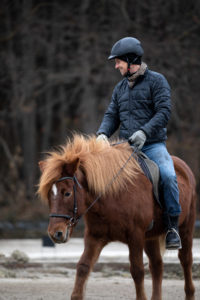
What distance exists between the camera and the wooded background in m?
16.5

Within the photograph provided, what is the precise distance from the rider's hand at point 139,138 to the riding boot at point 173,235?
0.84 m

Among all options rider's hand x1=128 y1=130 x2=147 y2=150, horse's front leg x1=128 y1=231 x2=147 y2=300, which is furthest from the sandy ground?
rider's hand x1=128 y1=130 x2=147 y2=150

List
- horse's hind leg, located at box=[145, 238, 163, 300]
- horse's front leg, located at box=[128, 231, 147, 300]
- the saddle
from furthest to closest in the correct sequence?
1. horse's hind leg, located at box=[145, 238, 163, 300]
2. the saddle
3. horse's front leg, located at box=[128, 231, 147, 300]

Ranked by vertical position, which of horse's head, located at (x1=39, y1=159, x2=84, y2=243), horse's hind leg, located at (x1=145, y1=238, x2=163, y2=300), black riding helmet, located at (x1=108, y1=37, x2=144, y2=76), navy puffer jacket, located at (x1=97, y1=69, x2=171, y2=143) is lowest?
horse's hind leg, located at (x1=145, y1=238, x2=163, y2=300)

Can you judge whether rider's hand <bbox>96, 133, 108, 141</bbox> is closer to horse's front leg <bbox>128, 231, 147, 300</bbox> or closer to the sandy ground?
horse's front leg <bbox>128, 231, 147, 300</bbox>

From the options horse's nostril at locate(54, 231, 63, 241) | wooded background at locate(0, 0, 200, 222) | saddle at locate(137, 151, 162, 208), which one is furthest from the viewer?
wooded background at locate(0, 0, 200, 222)

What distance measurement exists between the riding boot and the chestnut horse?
17 cm

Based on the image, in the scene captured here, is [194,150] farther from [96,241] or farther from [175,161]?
[96,241]

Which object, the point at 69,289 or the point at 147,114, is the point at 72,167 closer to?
the point at 147,114

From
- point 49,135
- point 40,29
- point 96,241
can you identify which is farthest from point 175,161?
point 49,135

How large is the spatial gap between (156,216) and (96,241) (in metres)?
0.81

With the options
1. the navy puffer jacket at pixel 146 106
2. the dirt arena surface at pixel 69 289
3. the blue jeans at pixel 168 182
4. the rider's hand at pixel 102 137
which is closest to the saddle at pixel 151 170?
the blue jeans at pixel 168 182

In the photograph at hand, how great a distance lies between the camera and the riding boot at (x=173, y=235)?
6324 mm

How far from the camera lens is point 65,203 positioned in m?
5.44
